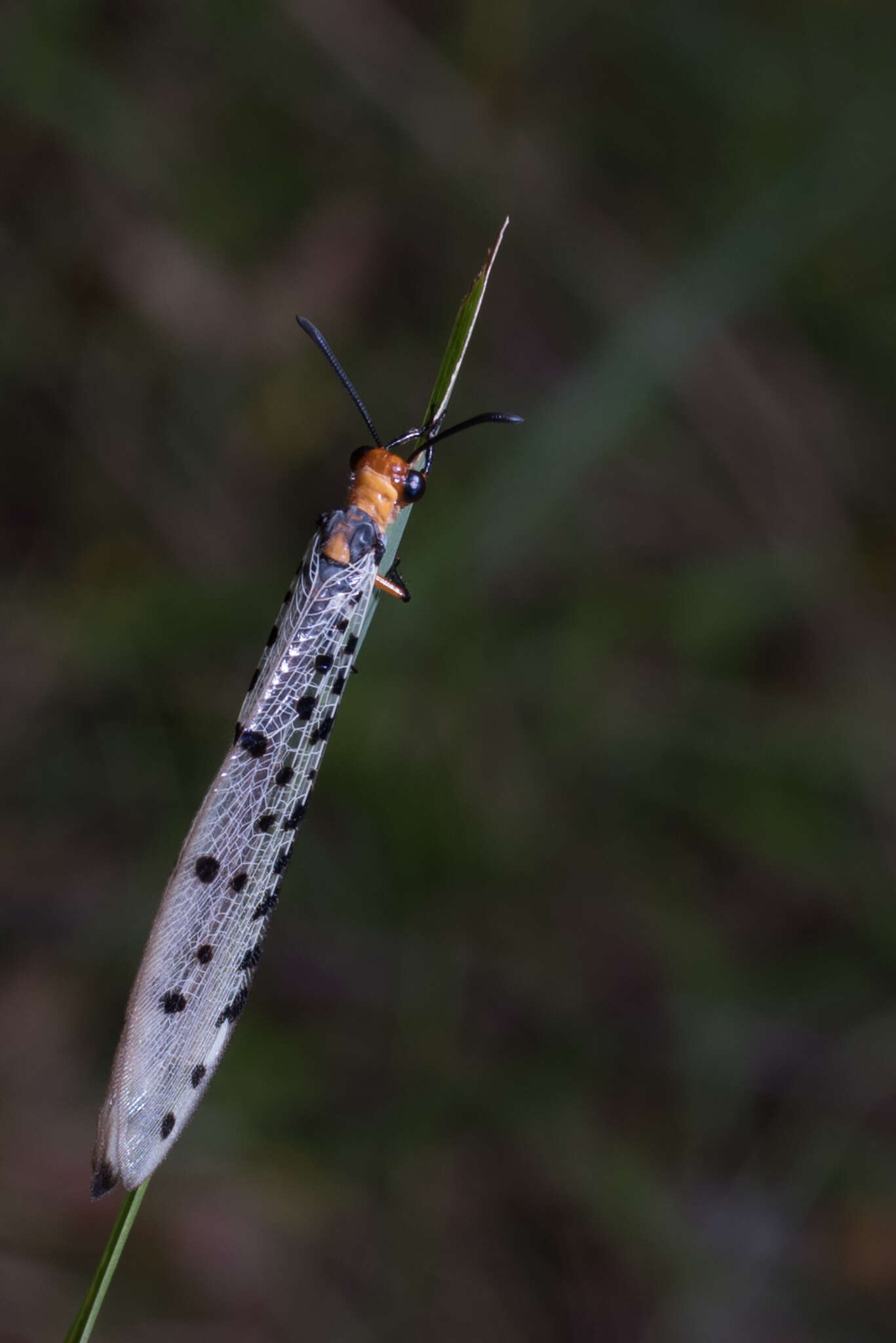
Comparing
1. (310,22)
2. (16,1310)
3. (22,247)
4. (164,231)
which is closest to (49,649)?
(22,247)

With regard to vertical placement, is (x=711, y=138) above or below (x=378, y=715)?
above

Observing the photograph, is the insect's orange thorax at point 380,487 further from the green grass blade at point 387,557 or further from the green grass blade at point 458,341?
the green grass blade at point 458,341

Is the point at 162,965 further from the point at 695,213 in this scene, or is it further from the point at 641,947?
the point at 695,213

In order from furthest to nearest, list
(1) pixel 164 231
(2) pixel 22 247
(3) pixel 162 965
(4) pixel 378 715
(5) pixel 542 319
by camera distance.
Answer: (5) pixel 542 319 → (1) pixel 164 231 → (2) pixel 22 247 → (4) pixel 378 715 → (3) pixel 162 965

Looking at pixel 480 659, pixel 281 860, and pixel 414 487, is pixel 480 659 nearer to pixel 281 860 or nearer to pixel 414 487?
pixel 414 487

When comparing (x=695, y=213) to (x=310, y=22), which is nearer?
(x=310, y=22)

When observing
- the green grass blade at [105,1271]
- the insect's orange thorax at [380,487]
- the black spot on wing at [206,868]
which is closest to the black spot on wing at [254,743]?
the black spot on wing at [206,868]

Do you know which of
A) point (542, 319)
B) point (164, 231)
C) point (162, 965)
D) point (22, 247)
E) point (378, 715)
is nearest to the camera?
point (162, 965)
